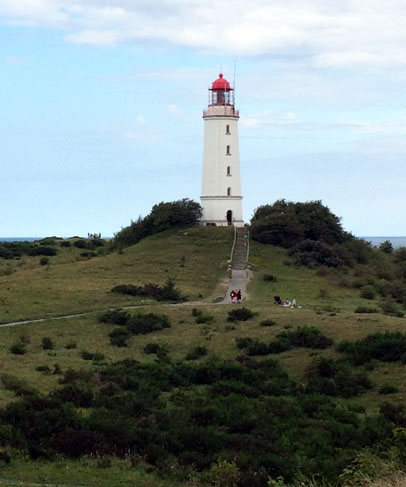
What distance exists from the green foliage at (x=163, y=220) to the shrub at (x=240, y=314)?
103 feet

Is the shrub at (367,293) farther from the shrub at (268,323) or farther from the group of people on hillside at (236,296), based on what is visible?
the shrub at (268,323)

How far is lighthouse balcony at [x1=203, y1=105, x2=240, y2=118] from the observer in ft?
266

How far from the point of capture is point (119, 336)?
46.6 m

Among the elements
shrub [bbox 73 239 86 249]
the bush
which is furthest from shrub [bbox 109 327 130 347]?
shrub [bbox 73 239 86 249]

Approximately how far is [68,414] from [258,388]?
9.45m

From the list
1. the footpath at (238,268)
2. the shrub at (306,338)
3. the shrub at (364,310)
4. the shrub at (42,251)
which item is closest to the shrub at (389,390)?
the shrub at (306,338)

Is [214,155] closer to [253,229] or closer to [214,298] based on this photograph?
[253,229]

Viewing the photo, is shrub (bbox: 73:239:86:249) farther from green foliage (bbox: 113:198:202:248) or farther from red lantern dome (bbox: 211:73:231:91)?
red lantern dome (bbox: 211:73:231:91)

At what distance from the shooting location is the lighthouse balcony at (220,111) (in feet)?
266

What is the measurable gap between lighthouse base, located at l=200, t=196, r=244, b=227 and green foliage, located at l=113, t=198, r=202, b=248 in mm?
803

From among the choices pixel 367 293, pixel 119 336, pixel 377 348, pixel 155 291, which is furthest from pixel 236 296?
pixel 377 348

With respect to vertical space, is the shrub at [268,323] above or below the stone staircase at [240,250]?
below

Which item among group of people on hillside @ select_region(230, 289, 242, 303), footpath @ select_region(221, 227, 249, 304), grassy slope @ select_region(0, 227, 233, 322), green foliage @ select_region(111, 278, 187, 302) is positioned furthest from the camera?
footpath @ select_region(221, 227, 249, 304)

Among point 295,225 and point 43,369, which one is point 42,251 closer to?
point 295,225
